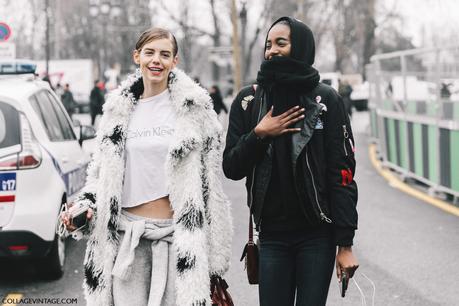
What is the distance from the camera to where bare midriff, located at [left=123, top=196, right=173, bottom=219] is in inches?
132

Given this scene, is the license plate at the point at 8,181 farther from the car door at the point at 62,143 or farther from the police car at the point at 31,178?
the car door at the point at 62,143

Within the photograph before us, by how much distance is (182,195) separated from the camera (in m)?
3.32

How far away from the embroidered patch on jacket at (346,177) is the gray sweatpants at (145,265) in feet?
2.61

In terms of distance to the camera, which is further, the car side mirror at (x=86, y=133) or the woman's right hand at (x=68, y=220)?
the car side mirror at (x=86, y=133)

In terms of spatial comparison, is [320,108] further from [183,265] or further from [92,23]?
[92,23]

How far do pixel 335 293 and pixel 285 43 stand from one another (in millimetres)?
3162

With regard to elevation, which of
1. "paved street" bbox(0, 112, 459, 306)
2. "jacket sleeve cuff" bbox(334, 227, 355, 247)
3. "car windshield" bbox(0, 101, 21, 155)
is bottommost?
"paved street" bbox(0, 112, 459, 306)

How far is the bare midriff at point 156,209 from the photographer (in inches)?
132

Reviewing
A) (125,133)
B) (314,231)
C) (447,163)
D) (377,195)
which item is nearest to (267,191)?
(314,231)

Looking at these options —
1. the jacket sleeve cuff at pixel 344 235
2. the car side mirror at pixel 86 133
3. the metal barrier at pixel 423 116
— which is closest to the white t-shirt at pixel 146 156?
the jacket sleeve cuff at pixel 344 235

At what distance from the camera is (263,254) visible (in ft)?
10.5

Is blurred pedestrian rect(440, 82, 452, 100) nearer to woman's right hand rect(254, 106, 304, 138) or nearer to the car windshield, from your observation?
the car windshield

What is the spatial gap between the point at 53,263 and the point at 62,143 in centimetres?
110

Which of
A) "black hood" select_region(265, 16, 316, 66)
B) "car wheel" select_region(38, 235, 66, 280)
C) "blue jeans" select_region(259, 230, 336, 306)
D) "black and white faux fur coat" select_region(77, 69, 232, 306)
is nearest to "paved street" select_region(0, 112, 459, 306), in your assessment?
"car wheel" select_region(38, 235, 66, 280)
